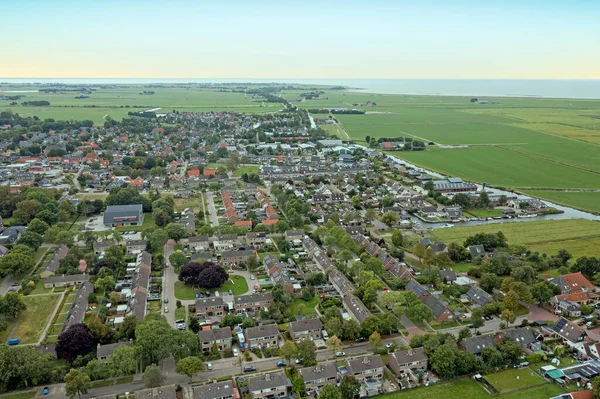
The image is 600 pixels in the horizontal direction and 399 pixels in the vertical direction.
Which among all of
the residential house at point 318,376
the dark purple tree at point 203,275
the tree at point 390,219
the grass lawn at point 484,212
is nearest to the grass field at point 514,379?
the residential house at point 318,376

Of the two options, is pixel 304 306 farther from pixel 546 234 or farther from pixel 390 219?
pixel 546 234

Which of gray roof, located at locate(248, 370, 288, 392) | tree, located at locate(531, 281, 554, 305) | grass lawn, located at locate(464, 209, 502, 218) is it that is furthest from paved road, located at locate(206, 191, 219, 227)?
tree, located at locate(531, 281, 554, 305)

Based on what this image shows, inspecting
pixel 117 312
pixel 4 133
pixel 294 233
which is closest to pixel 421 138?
pixel 294 233

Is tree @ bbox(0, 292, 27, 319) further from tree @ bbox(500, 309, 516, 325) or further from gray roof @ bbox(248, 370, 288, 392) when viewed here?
tree @ bbox(500, 309, 516, 325)

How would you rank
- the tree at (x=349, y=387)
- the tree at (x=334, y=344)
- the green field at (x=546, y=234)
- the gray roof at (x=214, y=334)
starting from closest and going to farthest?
the tree at (x=349, y=387), the tree at (x=334, y=344), the gray roof at (x=214, y=334), the green field at (x=546, y=234)

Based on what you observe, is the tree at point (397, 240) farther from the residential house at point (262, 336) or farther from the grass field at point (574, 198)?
the grass field at point (574, 198)

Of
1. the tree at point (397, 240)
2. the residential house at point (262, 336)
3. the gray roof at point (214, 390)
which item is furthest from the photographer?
the tree at point (397, 240)

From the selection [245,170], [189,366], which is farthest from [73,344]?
[245,170]

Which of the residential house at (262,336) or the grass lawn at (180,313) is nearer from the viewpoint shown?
the residential house at (262,336)
